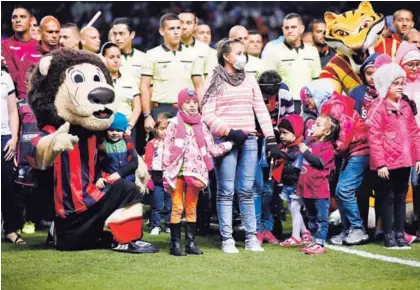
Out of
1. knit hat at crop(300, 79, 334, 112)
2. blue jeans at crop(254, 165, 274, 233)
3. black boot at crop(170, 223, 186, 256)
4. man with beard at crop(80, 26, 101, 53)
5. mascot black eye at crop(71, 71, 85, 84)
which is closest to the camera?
black boot at crop(170, 223, 186, 256)

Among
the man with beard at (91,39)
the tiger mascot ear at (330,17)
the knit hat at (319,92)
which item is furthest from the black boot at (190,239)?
the man with beard at (91,39)

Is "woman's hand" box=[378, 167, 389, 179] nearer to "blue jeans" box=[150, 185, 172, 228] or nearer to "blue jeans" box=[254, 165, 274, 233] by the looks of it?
"blue jeans" box=[254, 165, 274, 233]

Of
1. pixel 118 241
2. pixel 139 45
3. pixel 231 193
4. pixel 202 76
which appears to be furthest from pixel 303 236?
pixel 139 45

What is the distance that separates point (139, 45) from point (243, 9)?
91.0 inches

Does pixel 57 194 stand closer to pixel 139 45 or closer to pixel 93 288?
pixel 93 288

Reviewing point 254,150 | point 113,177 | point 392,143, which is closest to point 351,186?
point 392,143

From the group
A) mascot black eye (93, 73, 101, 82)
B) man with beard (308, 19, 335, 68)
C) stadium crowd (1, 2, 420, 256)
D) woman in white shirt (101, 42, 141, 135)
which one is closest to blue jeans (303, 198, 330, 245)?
stadium crowd (1, 2, 420, 256)

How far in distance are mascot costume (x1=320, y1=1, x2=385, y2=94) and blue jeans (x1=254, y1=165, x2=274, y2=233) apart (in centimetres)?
134

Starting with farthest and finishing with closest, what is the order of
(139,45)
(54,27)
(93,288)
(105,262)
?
1. (139,45)
2. (54,27)
3. (105,262)
4. (93,288)

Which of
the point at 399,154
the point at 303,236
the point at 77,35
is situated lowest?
the point at 303,236

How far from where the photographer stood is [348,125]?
1134 cm

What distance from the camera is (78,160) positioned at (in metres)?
11.1

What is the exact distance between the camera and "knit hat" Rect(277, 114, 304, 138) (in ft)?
37.6

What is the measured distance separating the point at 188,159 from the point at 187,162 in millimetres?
28
